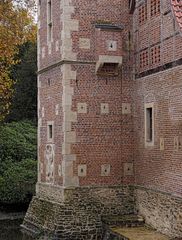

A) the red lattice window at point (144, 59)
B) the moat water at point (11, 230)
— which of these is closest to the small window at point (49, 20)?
the red lattice window at point (144, 59)

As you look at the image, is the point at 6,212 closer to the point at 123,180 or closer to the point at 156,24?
the point at 123,180

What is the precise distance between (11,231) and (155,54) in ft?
24.8

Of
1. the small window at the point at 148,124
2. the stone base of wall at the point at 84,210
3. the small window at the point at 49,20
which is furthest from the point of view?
A: the small window at the point at 49,20

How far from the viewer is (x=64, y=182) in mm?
14727

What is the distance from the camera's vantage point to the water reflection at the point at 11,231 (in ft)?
53.2

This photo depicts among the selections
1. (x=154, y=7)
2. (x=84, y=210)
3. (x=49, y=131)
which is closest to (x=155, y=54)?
(x=154, y=7)

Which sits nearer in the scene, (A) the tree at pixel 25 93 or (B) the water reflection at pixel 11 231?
(B) the water reflection at pixel 11 231

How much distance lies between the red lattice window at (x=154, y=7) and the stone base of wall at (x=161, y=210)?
4707mm

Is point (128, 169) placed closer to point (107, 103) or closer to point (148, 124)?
point (148, 124)

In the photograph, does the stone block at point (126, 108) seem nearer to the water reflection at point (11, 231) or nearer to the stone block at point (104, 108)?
the stone block at point (104, 108)

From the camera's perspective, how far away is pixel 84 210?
48.0ft

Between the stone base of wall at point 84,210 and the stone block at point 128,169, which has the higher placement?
the stone block at point 128,169

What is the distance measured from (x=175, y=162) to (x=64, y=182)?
3454mm

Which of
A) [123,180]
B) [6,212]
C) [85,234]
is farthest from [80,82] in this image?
[6,212]
